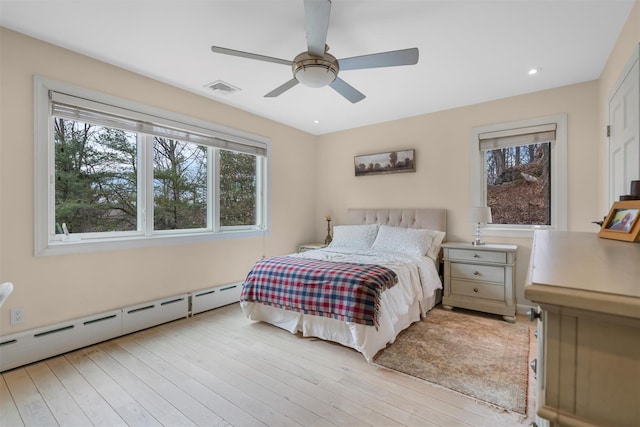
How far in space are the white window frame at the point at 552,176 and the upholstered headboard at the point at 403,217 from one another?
18.2 inches

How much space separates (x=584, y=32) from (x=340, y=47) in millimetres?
1876

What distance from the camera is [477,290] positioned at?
3324mm

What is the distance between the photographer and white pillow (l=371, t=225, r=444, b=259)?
3.54 m

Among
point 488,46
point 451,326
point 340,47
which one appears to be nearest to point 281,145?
point 340,47

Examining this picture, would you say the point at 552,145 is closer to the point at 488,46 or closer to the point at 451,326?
the point at 488,46

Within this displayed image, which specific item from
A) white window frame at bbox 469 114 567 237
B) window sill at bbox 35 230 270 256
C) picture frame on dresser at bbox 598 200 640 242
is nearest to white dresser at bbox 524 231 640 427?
picture frame on dresser at bbox 598 200 640 242

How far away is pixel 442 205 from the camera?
3.97 meters

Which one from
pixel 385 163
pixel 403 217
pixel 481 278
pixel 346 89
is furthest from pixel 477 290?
pixel 346 89

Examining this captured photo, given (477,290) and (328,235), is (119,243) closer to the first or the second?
(328,235)

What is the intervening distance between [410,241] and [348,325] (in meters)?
1.60

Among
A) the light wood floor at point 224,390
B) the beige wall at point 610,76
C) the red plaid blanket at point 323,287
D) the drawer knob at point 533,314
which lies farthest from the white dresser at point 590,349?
the beige wall at point 610,76

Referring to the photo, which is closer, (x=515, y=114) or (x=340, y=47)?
(x=340, y=47)

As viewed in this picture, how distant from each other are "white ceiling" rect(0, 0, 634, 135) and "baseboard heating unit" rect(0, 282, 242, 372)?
92.7 inches

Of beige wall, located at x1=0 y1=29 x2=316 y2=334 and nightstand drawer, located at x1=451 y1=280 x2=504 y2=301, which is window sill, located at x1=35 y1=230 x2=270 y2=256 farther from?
nightstand drawer, located at x1=451 y1=280 x2=504 y2=301
